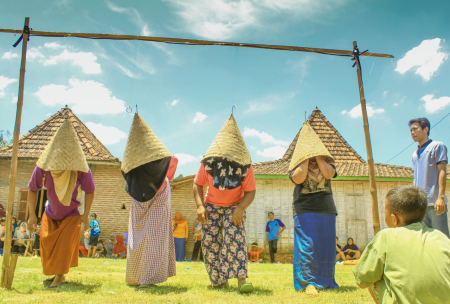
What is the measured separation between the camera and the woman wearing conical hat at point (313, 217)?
4367 mm

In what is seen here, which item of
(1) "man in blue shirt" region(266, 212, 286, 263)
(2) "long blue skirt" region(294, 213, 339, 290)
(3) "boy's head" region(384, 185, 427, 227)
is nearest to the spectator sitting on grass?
(1) "man in blue shirt" region(266, 212, 286, 263)

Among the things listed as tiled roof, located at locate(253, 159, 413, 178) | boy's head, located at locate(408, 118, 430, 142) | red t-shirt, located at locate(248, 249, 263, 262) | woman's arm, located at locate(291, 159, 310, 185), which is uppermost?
tiled roof, located at locate(253, 159, 413, 178)

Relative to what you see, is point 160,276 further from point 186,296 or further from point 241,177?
point 241,177

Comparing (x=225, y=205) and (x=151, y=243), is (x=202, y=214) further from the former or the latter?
(x=151, y=243)

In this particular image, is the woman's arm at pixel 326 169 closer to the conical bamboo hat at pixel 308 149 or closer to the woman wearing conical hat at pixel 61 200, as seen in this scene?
the conical bamboo hat at pixel 308 149

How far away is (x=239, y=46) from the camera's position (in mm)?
5867

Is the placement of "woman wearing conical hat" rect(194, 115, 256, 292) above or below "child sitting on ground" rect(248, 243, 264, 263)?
above

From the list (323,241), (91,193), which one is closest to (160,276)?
(91,193)

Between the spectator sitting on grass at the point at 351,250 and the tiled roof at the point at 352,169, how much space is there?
2.55 metres

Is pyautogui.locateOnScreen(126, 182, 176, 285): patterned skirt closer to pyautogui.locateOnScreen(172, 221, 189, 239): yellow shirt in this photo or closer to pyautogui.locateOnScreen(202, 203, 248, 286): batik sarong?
pyautogui.locateOnScreen(202, 203, 248, 286): batik sarong

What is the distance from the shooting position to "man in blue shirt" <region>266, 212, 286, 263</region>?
44.1ft

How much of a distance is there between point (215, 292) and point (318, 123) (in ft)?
52.4

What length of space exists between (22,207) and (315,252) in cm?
1472

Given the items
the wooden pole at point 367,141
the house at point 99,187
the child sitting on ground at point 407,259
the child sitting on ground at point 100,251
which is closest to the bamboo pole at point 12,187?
the child sitting on ground at point 407,259
